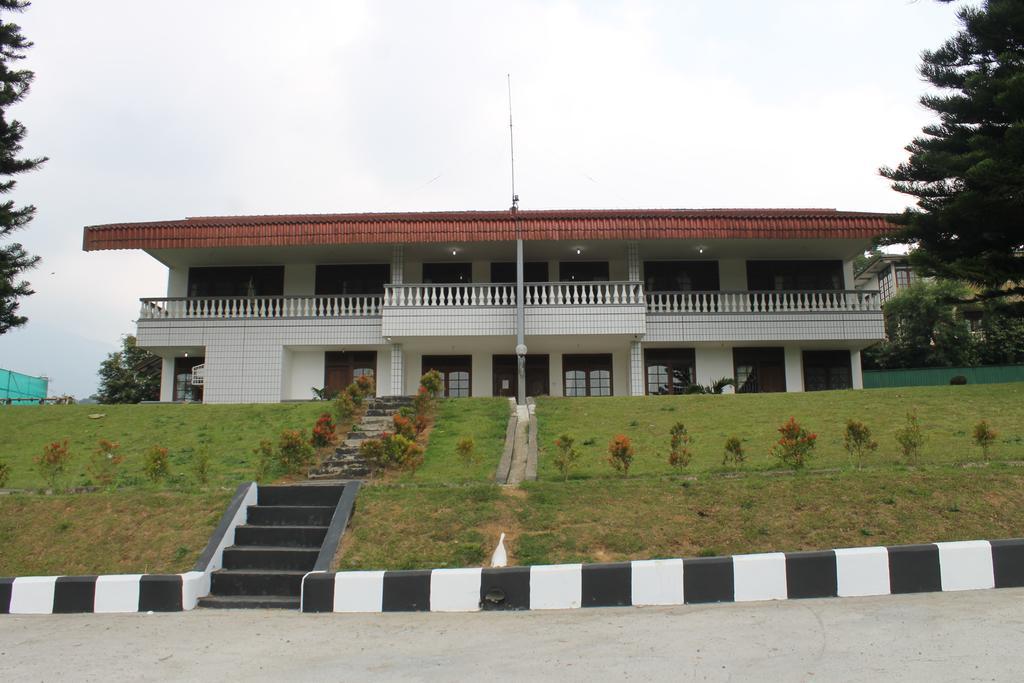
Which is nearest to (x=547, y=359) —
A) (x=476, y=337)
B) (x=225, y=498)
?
(x=476, y=337)

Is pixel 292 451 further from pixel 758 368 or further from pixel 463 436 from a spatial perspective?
pixel 758 368

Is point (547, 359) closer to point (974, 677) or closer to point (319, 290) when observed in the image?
point (319, 290)

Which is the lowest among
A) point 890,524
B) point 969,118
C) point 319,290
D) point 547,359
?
point 890,524

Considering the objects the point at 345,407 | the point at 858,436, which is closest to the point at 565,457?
the point at 858,436

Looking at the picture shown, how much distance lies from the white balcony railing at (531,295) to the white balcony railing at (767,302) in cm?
104

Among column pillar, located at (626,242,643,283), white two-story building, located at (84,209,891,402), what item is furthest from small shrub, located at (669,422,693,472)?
column pillar, located at (626,242,643,283)

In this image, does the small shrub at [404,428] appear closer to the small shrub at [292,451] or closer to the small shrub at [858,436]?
the small shrub at [292,451]

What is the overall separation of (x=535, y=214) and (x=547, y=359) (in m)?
4.39

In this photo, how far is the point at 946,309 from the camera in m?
29.8

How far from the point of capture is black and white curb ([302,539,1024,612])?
5.88 metres

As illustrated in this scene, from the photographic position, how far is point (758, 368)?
2164 centimetres

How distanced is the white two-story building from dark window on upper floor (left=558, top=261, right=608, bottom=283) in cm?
4

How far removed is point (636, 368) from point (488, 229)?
17.3ft

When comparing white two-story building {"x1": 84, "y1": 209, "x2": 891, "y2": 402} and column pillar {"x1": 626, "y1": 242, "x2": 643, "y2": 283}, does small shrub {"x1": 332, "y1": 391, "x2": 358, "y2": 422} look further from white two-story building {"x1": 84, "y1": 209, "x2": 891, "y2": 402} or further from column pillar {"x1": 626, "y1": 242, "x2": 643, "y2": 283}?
column pillar {"x1": 626, "y1": 242, "x2": 643, "y2": 283}
